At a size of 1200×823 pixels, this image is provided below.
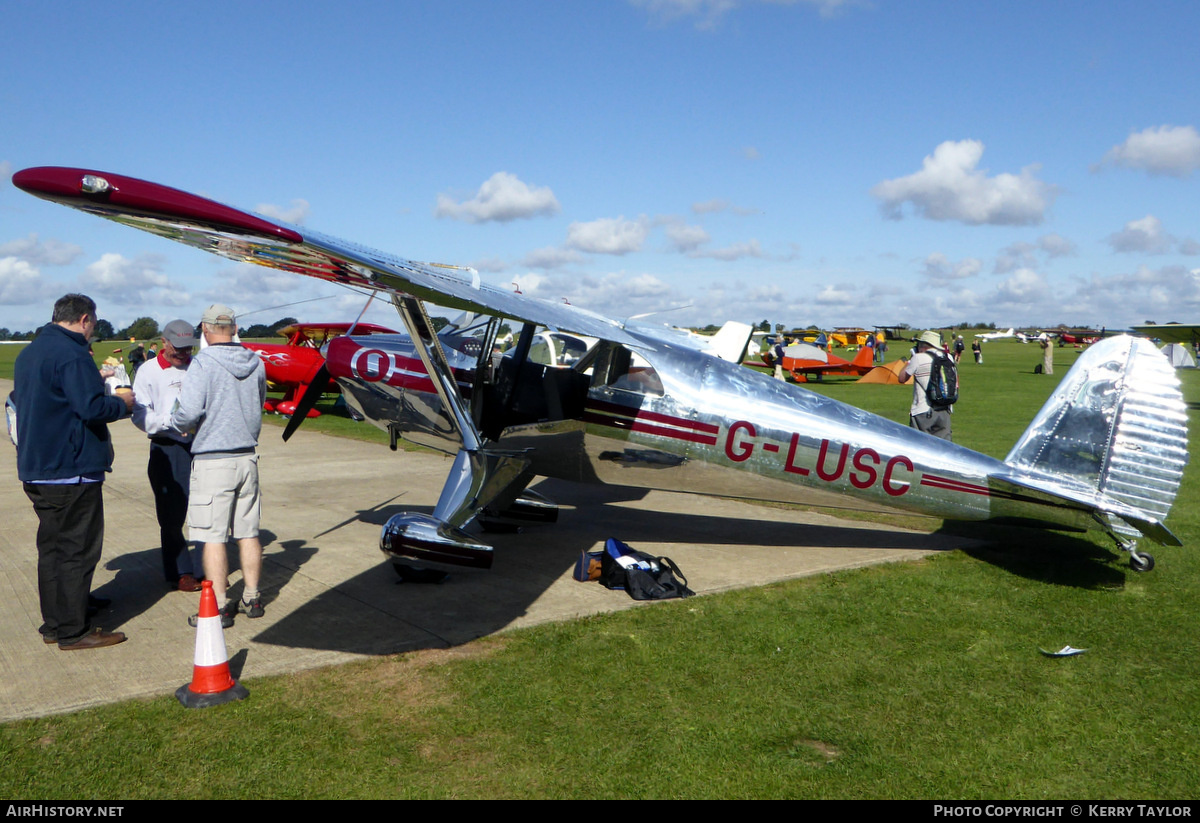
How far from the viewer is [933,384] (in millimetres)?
9242

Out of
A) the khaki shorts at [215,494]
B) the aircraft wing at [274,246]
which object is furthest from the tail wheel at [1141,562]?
the khaki shorts at [215,494]

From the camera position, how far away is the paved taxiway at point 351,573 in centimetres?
459

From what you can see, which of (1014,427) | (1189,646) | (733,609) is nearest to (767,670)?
(733,609)

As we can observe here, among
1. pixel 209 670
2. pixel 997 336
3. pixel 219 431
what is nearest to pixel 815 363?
pixel 219 431

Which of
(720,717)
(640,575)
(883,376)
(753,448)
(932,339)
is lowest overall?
(720,717)

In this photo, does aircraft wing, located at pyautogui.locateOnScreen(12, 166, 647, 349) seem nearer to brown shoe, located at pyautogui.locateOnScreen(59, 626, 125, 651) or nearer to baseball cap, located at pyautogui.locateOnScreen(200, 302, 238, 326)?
baseball cap, located at pyautogui.locateOnScreen(200, 302, 238, 326)

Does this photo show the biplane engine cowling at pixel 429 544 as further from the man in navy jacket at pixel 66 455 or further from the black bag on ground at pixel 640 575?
the man in navy jacket at pixel 66 455

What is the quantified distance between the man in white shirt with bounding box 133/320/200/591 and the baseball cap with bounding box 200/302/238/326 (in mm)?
719

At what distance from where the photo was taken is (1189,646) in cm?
488

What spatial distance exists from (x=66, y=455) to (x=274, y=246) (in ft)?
5.44

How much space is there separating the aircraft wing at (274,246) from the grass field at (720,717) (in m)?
2.25

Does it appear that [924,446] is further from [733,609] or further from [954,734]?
[954,734]

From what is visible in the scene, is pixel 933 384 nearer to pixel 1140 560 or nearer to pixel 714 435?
Answer: pixel 1140 560

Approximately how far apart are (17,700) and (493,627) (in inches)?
99.9
